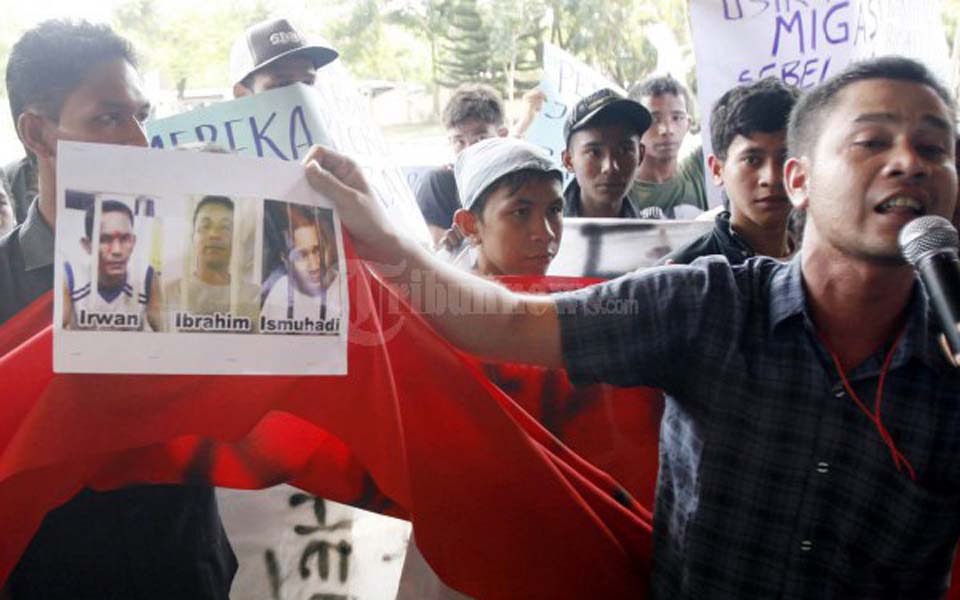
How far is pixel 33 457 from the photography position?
4.24ft

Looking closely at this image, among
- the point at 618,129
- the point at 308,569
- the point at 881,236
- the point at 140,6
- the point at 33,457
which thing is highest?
the point at 140,6

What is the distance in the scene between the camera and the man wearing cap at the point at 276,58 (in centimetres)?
290

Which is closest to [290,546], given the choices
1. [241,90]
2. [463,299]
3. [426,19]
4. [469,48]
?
[463,299]

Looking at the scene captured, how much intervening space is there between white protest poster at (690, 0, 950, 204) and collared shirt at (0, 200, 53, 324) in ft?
8.09

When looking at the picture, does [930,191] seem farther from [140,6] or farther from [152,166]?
[140,6]

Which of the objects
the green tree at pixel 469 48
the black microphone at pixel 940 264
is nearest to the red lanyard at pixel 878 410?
the black microphone at pixel 940 264

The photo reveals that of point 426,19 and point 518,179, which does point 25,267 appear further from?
point 426,19

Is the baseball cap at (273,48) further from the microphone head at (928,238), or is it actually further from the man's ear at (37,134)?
the microphone head at (928,238)

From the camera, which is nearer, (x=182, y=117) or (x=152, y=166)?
(x=152, y=166)

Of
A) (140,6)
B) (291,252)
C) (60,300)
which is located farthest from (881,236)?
(140,6)

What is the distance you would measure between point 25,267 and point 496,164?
1.24 meters

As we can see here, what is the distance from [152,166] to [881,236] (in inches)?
39.5

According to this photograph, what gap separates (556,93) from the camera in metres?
4.48

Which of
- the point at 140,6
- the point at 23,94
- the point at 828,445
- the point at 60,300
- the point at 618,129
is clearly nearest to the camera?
the point at 60,300
